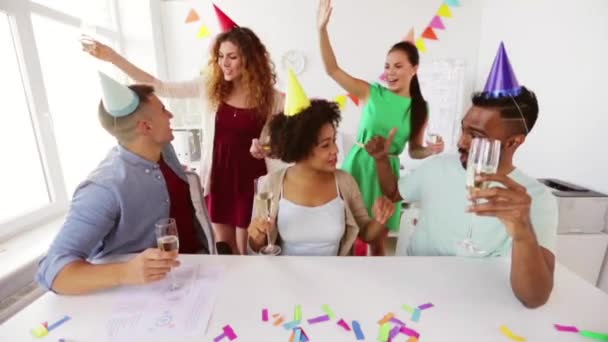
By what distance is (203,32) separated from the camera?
304 centimetres

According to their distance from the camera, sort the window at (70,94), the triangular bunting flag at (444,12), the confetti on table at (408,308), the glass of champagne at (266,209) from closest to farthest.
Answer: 1. the confetti on table at (408,308)
2. the glass of champagne at (266,209)
3. the window at (70,94)
4. the triangular bunting flag at (444,12)

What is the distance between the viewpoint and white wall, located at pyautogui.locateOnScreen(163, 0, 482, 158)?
286 cm

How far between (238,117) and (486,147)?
1255 millimetres

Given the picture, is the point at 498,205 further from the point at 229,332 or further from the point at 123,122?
the point at 123,122

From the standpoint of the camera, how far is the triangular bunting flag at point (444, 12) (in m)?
2.84

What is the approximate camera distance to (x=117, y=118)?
42.6 inches

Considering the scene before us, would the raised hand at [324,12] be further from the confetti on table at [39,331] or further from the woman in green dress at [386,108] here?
the confetti on table at [39,331]

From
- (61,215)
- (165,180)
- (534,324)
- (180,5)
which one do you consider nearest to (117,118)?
(165,180)

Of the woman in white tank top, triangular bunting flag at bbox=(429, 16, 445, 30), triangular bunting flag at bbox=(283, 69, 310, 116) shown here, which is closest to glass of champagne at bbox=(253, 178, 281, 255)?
the woman in white tank top

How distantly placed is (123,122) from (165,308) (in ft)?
2.02

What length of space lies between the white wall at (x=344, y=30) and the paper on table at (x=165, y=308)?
2329 millimetres

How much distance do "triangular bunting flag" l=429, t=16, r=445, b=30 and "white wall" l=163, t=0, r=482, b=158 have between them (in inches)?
1.6

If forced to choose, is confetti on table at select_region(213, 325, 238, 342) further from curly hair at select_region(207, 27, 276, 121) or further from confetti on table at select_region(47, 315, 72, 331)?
curly hair at select_region(207, 27, 276, 121)

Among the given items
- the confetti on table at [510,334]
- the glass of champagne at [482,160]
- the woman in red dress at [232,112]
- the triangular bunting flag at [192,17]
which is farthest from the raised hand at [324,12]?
the triangular bunting flag at [192,17]
